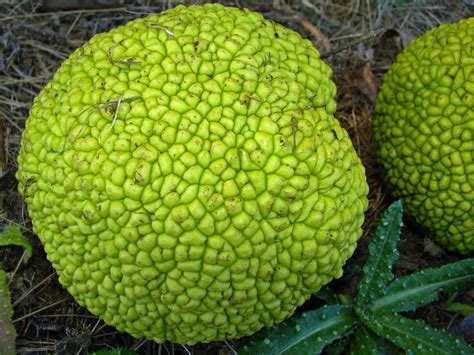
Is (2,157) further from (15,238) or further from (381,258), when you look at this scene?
(381,258)

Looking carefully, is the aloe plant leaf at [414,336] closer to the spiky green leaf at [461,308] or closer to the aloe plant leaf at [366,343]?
the aloe plant leaf at [366,343]

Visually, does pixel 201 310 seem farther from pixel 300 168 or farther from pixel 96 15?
pixel 96 15

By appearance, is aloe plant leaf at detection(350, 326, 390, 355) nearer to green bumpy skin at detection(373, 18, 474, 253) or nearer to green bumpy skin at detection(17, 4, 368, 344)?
green bumpy skin at detection(17, 4, 368, 344)

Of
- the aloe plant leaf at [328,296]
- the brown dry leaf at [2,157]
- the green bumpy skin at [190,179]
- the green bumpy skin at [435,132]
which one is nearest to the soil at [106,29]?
the brown dry leaf at [2,157]

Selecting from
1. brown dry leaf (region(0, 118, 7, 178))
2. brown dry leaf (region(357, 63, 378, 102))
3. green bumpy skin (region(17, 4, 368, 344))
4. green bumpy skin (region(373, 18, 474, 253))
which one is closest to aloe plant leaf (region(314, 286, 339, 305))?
green bumpy skin (region(17, 4, 368, 344))

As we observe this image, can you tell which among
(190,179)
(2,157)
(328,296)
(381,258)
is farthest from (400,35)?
(2,157)
